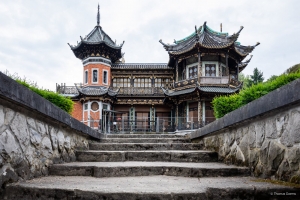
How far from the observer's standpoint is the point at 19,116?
2.43m

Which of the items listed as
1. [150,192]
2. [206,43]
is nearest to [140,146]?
[150,192]

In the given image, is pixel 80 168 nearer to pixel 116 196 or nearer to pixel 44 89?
pixel 116 196

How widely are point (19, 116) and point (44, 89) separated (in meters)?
4.55

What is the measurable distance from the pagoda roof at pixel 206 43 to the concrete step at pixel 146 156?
1586 cm

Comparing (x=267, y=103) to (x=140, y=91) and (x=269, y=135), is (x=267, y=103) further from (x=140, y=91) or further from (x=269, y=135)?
(x=140, y=91)

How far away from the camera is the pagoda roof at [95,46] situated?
23.0 metres

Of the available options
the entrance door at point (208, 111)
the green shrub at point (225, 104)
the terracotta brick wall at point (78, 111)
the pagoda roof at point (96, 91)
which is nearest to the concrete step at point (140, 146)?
the green shrub at point (225, 104)

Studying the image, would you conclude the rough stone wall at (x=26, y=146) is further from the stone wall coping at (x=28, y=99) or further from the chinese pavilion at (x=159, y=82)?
the chinese pavilion at (x=159, y=82)

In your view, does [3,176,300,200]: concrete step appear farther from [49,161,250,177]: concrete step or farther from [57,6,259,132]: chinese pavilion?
[57,6,259,132]: chinese pavilion

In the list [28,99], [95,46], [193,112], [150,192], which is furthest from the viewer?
[95,46]

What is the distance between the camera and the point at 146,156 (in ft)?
12.9

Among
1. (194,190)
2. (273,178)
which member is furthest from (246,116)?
(194,190)

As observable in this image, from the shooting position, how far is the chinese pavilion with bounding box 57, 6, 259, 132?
63.6ft

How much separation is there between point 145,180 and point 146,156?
119 cm
